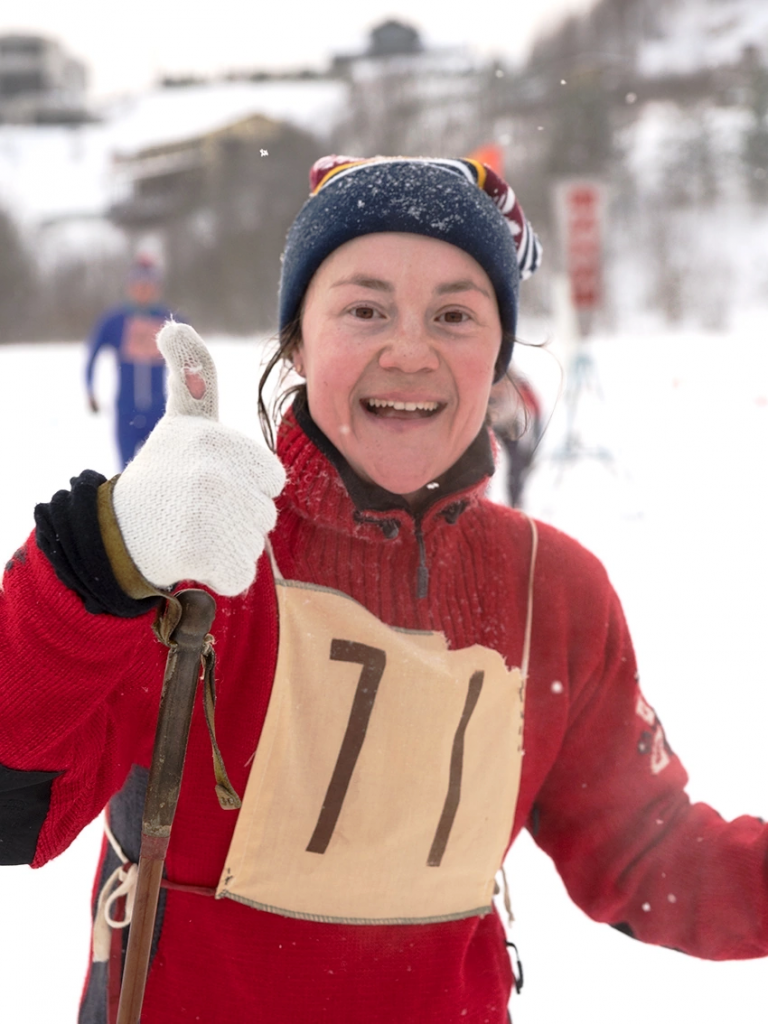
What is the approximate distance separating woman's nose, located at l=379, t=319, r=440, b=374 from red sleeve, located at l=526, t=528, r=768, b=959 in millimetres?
376

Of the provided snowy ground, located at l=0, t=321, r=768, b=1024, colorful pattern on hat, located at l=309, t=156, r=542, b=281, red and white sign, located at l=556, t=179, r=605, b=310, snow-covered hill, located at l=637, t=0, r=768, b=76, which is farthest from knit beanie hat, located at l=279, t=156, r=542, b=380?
snow-covered hill, located at l=637, t=0, r=768, b=76

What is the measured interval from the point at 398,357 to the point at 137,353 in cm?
540

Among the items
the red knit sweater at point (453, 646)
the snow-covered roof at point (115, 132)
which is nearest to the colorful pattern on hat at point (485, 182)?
the red knit sweater at point (453, 646)

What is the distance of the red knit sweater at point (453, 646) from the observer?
89cm

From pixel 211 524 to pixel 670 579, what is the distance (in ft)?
16.4

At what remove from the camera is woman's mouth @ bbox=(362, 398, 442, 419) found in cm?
118

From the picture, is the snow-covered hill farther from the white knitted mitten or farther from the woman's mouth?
the white knitted mitten

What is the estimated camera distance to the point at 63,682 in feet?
2.86

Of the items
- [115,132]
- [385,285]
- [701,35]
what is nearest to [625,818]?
[385,285]

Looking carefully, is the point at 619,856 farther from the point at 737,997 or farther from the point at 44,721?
the point at 737,997

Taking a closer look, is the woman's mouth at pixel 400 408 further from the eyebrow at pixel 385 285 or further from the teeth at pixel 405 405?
the eyebrow at pixel 385 285

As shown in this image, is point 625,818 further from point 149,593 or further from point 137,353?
point 137,353

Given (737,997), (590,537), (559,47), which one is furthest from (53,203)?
(737,997)

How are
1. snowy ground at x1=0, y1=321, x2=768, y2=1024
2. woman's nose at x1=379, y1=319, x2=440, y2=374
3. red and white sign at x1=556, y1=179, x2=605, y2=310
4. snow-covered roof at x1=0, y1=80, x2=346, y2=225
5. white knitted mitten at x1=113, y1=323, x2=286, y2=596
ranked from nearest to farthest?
1. white knitted mitten at x1=113, y1=323, x2=286, y2=596
2. woman's nose at x1=379, y1=319, x2=440, y2=374
3. snowy ground at x1=0, y1=321, x2=768, y2=1024
4. red and white sign at x1=556, y1=179, x2=605, y2=310
5. snow-covered roof at x1=0, y1=80, x2=346, y2=225
